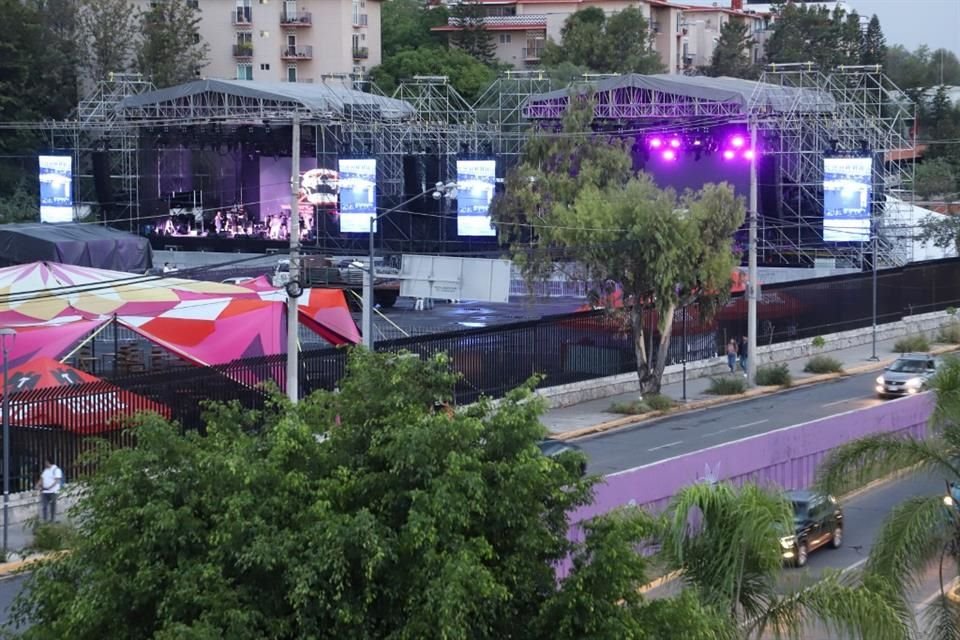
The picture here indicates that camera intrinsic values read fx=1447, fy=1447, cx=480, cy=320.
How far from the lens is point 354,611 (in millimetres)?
9297

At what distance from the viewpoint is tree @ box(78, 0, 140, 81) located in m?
89.2

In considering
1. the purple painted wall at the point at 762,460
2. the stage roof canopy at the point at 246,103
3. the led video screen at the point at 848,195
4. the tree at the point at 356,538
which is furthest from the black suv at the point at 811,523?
the stage roof canopy at the point at 246,103

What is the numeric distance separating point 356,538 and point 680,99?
55.6 metres

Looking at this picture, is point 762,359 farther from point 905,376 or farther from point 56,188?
point 56,188

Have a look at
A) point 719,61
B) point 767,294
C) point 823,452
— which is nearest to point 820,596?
point 823,452

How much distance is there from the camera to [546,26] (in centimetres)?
11200

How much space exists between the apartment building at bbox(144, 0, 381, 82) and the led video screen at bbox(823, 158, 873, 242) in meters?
42.5

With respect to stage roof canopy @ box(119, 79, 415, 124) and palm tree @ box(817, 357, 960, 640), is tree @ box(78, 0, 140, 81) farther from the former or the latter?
palm tree @ box(817, 357, 960, 640)

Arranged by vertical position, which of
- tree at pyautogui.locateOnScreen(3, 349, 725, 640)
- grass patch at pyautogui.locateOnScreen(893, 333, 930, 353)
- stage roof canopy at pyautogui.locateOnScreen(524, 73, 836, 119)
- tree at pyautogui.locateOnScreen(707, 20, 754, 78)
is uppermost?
tree at pyautogui.locateOnScreen(707, 20, 754, 78)

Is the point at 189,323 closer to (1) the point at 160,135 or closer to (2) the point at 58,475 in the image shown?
(2) the point at 58,475

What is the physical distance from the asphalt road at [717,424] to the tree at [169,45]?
57.9m

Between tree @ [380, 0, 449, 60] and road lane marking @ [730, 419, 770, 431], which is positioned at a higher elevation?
tree @ [380, 0, 449, 60]

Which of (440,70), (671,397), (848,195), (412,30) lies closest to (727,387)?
(671,397)

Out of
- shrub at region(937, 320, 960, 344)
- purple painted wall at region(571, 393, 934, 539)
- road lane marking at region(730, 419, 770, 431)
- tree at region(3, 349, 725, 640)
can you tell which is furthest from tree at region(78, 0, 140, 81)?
tree at region(3, 349, 725, 640)
